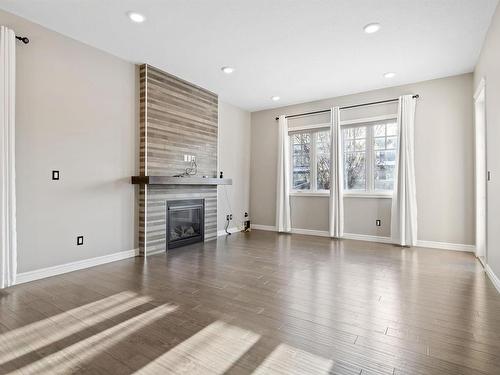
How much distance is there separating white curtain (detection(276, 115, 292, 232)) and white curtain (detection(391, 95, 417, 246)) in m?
2.14

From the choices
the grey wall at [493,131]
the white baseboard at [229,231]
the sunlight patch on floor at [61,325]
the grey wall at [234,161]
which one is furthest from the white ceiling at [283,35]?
the white baseboard at [229,231]

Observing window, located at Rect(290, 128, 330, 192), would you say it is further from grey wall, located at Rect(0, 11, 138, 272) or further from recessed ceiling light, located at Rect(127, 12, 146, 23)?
recessed ceiling light, located at Rect(127, 12, 146, 23)

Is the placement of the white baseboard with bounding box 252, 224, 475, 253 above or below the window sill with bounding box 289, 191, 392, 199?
below

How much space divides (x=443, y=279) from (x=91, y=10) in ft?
15.7

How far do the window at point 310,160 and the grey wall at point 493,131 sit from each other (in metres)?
2.82

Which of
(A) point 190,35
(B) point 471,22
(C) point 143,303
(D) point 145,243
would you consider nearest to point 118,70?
(A) point 190,35

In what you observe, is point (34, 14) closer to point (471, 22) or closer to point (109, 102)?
point (109, 102)

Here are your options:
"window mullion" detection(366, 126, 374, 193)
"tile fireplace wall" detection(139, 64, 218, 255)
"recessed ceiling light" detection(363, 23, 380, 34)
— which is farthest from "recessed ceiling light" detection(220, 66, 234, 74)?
"window mullion" detection(366, 126, 374, 193)

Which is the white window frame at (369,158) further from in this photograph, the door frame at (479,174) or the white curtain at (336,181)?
the door frame at (479,174)

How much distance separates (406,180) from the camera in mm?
4801

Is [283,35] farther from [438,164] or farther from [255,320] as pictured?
[438,164]

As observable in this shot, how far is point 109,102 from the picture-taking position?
3.84 meters

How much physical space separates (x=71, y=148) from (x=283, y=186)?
160 inches

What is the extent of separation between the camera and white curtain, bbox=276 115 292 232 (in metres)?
6.18
